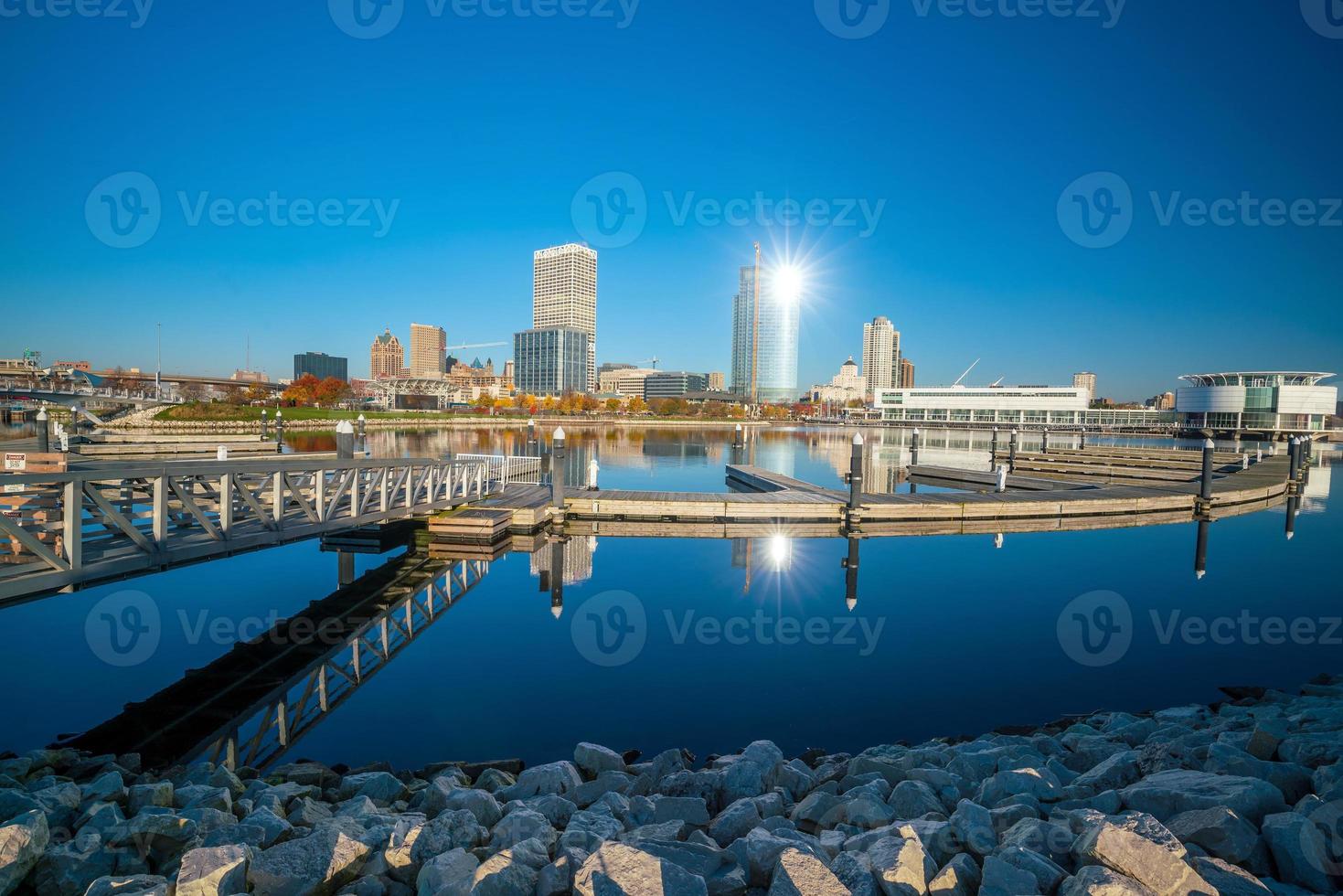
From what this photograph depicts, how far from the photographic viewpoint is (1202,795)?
162 inches

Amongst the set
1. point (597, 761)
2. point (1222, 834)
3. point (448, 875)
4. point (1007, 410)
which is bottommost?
point (597, 761)

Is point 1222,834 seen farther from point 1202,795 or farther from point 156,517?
point 156,517

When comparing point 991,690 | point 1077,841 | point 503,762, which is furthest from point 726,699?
point 1077,841

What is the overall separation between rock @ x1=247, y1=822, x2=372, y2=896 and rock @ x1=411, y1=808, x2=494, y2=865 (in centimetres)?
32

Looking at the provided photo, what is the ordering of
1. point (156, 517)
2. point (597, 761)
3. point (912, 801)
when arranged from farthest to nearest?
point (156, 517) < point (597, 761) < point (912, 801)

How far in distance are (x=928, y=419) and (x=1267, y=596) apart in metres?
129

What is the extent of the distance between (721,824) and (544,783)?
1673mm

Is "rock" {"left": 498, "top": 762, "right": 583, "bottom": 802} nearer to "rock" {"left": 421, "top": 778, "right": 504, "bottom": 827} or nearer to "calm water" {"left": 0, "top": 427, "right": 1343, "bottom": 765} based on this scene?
"rock" {"left": 421, "top": 778, "right": 504, "bottom": 827}

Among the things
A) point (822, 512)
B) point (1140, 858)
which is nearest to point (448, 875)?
point (1140, 858)

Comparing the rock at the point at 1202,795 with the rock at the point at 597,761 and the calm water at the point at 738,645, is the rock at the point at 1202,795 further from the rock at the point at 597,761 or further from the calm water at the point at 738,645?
the rock at the point at 597,761

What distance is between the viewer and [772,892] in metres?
3.40

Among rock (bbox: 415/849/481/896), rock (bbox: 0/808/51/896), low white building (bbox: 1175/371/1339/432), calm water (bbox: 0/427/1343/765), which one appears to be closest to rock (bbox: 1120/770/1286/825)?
calm water (bbox: 0/427/1343/765)

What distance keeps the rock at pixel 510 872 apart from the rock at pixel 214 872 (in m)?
1.29

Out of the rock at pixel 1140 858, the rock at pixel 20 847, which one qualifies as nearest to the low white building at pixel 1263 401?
the rock at pixel 1140 858
